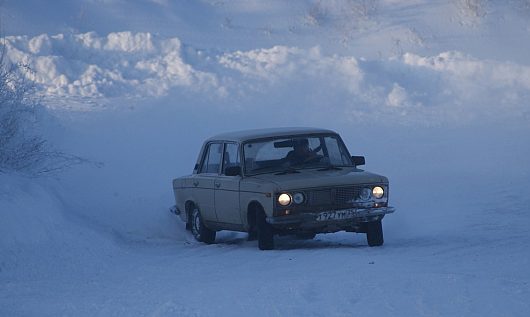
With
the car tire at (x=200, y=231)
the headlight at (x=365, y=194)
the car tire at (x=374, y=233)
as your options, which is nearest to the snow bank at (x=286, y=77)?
the car tire at (x=200, y=231)

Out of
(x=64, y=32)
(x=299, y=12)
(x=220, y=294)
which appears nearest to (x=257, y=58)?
(x=299, y=12)

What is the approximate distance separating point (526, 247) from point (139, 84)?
23472 millimetres

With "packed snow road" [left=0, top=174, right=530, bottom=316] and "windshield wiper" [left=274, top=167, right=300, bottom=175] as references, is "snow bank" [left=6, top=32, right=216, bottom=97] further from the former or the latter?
"windshield wiper" [left=274, top=167, right=300, bottom=175]

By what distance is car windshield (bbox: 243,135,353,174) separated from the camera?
11.3 m

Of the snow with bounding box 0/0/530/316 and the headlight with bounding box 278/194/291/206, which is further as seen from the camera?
the headlight with bounding box 278/194/291/206

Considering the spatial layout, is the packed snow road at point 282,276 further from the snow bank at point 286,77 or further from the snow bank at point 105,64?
the snow bank at point 105,64

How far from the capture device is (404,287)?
7.67m

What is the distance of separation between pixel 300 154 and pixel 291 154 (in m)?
0.11

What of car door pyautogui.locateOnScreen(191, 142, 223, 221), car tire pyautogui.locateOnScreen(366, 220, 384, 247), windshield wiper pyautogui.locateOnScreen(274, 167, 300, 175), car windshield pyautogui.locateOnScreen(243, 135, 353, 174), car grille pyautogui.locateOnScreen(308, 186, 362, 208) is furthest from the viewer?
car door pyautogui.locateOnScreen(191, 142, 223, 221)

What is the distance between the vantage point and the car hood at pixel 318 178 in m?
10.4

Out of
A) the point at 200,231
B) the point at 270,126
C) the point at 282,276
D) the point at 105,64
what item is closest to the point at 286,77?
the point at 270,126

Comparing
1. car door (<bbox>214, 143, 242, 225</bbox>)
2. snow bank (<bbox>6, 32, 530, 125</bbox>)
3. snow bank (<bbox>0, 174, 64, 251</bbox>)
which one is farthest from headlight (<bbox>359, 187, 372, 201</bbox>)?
snow bank (<bbox>6, 32, 530, 125</bbox>)

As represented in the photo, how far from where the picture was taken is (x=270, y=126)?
28.7 m

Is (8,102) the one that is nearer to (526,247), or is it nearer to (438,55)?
(526,247)
